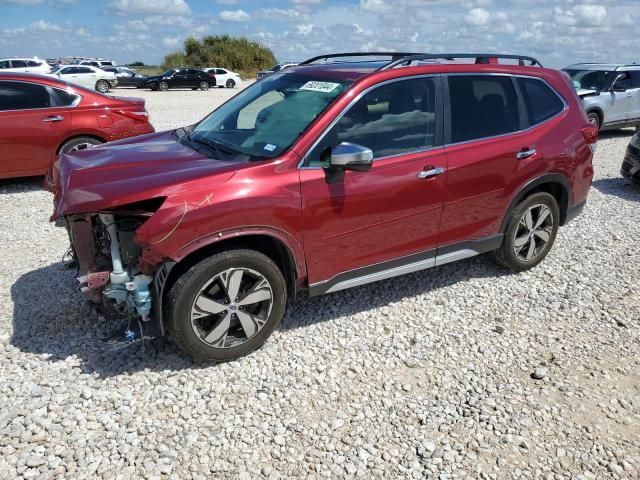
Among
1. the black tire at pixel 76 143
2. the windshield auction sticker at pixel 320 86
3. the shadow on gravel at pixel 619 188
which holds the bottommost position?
the shadow on gravel at pixel 619 188

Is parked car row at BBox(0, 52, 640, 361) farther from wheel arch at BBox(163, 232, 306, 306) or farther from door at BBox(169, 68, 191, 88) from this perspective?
door at BBox(169, 68, 191, 88)

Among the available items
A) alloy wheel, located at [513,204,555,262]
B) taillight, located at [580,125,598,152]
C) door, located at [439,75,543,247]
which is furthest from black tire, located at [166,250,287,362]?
taillight, located at [580,125,598,152]

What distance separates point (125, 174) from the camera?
3.37 m

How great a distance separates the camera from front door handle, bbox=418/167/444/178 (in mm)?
3902

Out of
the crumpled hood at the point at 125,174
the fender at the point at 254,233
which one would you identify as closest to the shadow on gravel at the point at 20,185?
the crumpled hood at the point at 125,174

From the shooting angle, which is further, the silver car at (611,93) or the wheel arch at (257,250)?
the silver car at (611,93)

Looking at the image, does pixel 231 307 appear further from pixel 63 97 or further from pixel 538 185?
pixel 63 97

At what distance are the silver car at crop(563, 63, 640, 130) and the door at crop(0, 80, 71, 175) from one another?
11.1 m

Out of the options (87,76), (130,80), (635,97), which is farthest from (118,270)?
(130,80)

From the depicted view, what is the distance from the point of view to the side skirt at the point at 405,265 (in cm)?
384

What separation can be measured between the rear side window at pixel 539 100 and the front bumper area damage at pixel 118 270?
3.36 metres

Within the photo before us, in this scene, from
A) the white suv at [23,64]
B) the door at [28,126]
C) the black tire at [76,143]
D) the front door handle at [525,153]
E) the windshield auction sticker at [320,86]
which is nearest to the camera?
the windshield auction sticker at [320,86]

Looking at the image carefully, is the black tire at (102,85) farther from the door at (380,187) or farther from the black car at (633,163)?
the door at (380,187)

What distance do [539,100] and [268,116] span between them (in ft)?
8.07
